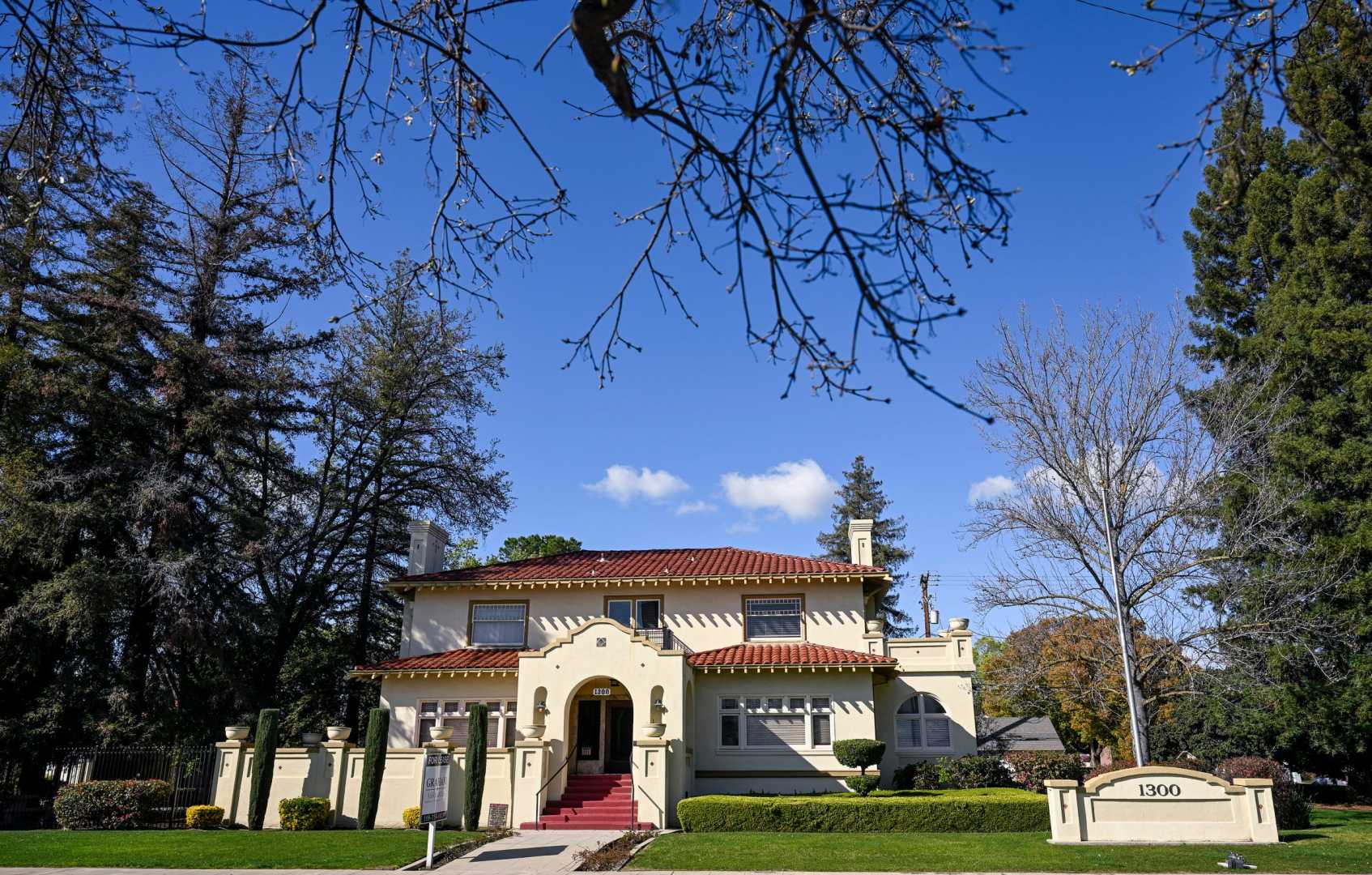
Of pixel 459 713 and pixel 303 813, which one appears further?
pixel 459 713

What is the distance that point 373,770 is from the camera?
66.3ft

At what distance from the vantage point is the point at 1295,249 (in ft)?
91.8

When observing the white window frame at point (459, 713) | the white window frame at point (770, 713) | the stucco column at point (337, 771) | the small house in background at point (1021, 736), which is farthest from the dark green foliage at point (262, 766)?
the small house in background at point (1021, 736)

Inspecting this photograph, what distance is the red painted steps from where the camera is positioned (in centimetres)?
1994

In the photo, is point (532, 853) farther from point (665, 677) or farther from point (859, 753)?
point (859, 753)

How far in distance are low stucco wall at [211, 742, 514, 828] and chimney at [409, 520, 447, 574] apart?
305 inches

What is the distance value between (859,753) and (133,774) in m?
18.3

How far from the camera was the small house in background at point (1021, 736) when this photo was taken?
44.9 metres

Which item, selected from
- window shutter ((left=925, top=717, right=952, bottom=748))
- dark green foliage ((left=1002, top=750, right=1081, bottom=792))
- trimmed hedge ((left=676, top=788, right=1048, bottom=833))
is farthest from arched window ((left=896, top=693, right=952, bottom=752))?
trimmed hedge ((left=676, top=788, right=1048, bottom=833))

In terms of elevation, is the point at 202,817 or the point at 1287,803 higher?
the point at 1287,803

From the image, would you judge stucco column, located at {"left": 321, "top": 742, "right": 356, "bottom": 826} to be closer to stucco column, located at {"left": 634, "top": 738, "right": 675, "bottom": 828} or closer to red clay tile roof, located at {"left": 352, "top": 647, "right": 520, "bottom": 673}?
red clay tile roof, located at {"left": 352, "top": 647, "right": 520, "bottom": 673}

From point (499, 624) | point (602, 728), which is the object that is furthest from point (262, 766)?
point (602, 728)

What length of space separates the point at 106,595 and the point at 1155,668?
2930 centimetres

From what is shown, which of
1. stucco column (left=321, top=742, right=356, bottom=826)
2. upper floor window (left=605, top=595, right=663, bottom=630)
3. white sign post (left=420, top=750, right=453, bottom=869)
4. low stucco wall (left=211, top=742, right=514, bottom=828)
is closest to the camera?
white sign post (left=420, top=750, right=453, bottom=869)
